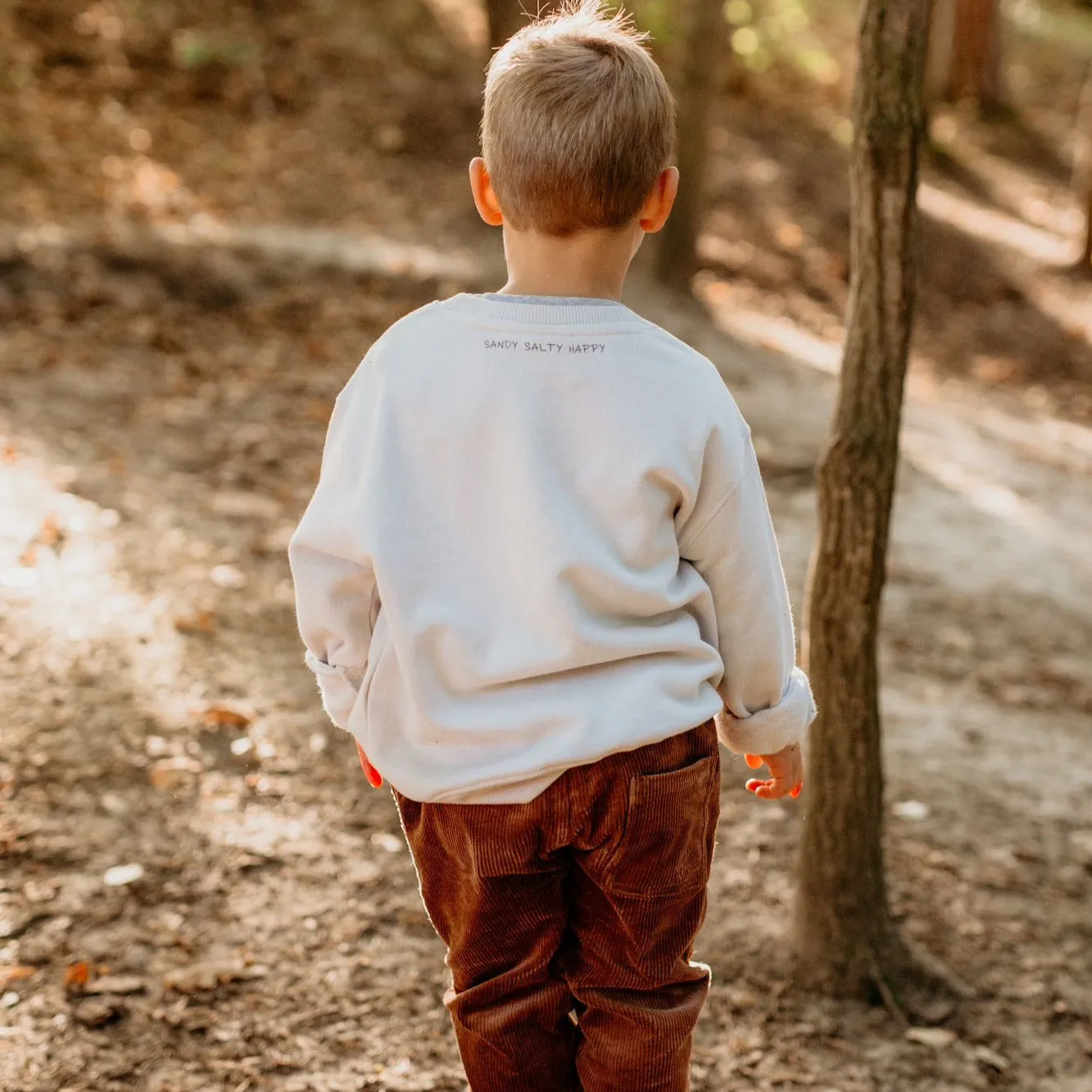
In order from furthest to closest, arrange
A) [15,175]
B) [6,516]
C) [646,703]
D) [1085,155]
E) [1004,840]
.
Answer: [1085,155] < [15,175] < [6,516] < [1004,840] < [646,703]

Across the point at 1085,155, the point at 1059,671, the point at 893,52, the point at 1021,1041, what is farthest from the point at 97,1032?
the point at 1085,155

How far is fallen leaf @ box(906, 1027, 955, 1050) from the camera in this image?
284 cm

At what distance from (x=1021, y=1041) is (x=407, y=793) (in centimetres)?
184

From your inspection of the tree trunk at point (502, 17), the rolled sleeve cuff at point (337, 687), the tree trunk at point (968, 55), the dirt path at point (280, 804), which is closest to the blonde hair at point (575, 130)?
the rolled sleeve cuff at point (337, 687)

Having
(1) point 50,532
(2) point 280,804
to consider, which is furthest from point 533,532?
(1) point 50,532

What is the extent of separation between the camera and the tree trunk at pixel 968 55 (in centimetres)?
1450

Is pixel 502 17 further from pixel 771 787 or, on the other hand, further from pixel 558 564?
pixel 558 564

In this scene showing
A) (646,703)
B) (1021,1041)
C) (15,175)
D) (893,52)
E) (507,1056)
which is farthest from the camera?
(15,175)

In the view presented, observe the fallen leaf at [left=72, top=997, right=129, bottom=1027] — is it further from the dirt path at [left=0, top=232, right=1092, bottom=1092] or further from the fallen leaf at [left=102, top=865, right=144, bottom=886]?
the fallen leaf at [left=102, top=865, right=144, bottom=886]

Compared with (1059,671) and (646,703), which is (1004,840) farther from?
(646,703)

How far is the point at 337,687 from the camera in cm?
191

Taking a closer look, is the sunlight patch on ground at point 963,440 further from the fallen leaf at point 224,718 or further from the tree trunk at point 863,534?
the fallen leaf at point 224,718

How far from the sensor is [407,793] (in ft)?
6.02

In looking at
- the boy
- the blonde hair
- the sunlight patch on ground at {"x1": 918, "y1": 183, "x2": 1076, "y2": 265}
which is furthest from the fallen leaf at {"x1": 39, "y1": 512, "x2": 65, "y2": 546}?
the sunlight patch on ground at {"x1": 918, "y1": 183, "x2": 1076, "y2": 265}
